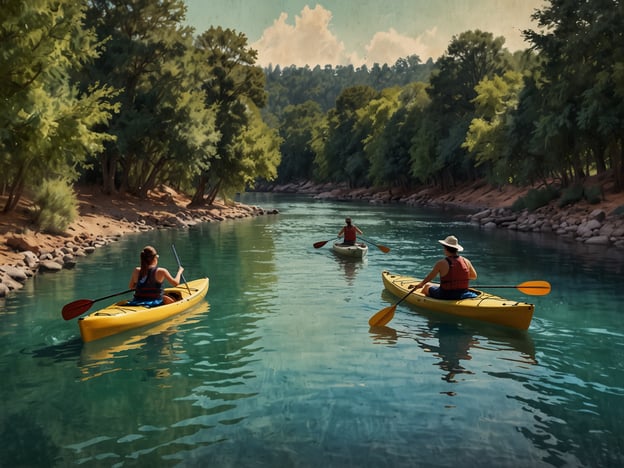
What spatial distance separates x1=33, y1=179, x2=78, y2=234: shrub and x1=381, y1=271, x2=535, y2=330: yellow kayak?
1561 cm

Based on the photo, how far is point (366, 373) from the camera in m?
9.12

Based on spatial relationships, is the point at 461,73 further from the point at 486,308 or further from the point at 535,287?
the point at 486,308

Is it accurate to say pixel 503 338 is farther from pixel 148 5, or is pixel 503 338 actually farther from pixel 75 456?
pixel 148 5

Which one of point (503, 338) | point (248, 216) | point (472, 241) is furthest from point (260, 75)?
point (503, 338)

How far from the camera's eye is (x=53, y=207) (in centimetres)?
2362

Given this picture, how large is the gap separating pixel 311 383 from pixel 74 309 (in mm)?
5526

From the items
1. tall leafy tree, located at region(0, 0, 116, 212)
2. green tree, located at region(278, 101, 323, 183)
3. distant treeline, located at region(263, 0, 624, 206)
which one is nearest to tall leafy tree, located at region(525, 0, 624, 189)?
distant treeline, located at region(263, 0, 624, 206)

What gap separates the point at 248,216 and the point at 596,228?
2545 cm

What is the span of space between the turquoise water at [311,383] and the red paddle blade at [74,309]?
0.37 meters

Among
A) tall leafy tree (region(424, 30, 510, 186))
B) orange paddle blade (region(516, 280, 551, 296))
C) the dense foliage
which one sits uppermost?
tall leafy tree (region(424, 30, 510, 186))

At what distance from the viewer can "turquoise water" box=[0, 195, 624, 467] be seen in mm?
6570

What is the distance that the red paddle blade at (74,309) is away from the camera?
11.5 metres

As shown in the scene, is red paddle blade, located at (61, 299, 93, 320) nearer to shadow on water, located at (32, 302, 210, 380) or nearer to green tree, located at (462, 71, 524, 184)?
shadow on water, located at (32, 302, 210, 380)

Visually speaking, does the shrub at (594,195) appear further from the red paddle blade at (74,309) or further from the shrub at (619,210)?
the red paddle blade at (74,309)
